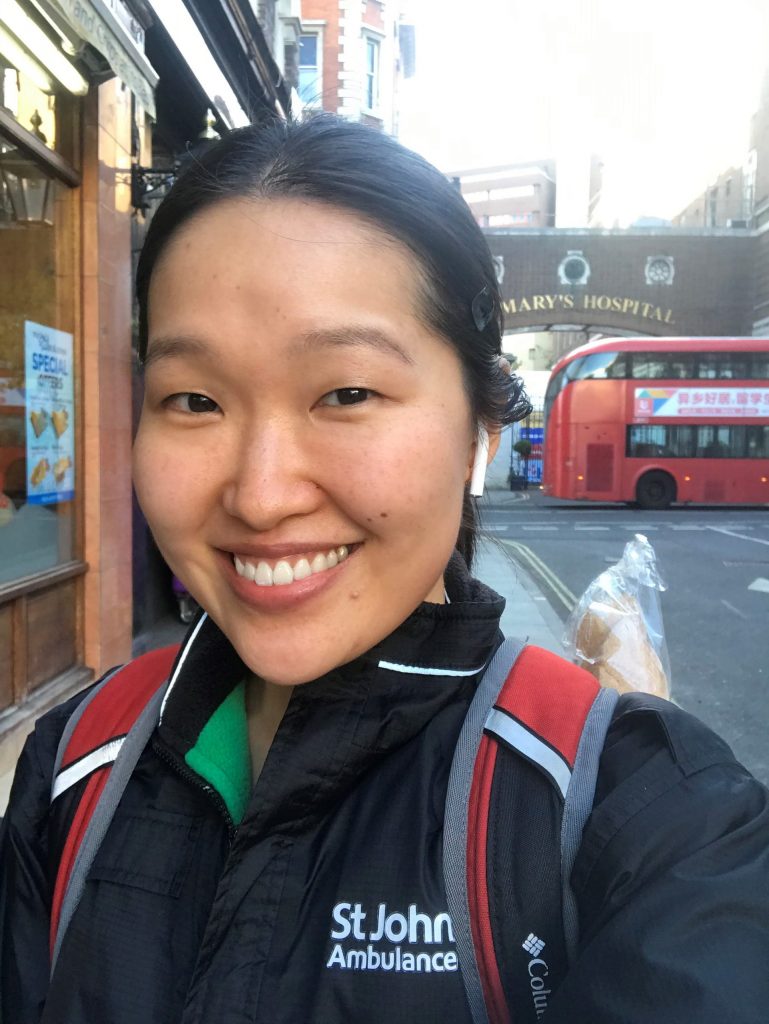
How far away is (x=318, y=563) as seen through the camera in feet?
3.23

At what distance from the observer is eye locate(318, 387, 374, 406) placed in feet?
3.11

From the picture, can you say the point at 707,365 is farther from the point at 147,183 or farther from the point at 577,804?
the point at 577,804

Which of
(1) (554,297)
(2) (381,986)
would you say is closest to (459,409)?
(2) (381,986)

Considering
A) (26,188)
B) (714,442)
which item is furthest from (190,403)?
(714,442)

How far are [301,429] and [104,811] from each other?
22.4 inches

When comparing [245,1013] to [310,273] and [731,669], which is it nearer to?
[310,273]

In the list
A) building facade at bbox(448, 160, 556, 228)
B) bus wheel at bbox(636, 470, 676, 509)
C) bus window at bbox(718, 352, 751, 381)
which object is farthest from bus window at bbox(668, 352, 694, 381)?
building facade at bbox(448, 160, 556, 228)

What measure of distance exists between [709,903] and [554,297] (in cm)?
2712

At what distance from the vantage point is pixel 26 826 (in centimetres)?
112

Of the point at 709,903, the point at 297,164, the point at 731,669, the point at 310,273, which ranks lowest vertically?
the point at 731,669

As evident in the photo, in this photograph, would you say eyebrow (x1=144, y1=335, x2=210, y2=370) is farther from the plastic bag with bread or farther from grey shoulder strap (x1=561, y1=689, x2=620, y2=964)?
the plastic bag with bread

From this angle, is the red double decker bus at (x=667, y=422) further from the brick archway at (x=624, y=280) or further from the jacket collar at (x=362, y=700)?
the jacket collar at (x=362, y=700)

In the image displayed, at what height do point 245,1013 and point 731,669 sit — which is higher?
point 245,1013

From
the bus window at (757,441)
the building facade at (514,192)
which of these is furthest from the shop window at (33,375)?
the building facade at (514,192)
